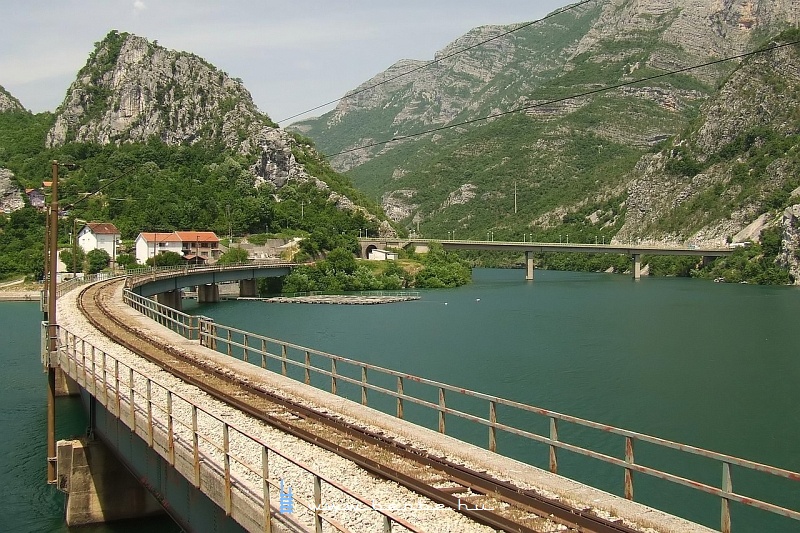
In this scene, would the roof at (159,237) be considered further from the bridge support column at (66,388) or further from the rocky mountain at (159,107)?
the bridge support column at (66,388)

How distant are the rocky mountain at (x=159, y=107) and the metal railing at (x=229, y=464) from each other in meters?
143

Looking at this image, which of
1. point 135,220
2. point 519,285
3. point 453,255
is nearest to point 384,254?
point 453,255

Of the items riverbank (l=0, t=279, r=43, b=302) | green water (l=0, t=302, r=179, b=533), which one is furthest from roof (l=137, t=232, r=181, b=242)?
green water (l=0, t=302, r=179, b=533)

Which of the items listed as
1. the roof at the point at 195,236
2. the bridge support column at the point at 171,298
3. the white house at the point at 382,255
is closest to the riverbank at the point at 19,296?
the roof at the point at 195,236

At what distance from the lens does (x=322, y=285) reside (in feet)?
356

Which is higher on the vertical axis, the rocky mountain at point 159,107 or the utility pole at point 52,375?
the rocky mountain at point 159,107

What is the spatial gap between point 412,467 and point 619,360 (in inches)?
1432

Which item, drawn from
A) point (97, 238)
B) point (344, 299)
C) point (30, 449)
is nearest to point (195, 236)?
point (97, 238)

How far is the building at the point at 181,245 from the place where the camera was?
11138 cm

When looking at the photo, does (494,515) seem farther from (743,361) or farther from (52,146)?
(52,146)

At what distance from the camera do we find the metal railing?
1055cm

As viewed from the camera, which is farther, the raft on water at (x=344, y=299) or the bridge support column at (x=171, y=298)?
the raft on water at (x=344, y=299)

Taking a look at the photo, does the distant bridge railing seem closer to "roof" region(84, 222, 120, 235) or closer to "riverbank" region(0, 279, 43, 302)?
"riverbank" region(0, 279, 43, 302)

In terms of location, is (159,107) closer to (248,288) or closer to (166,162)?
(166,162)
